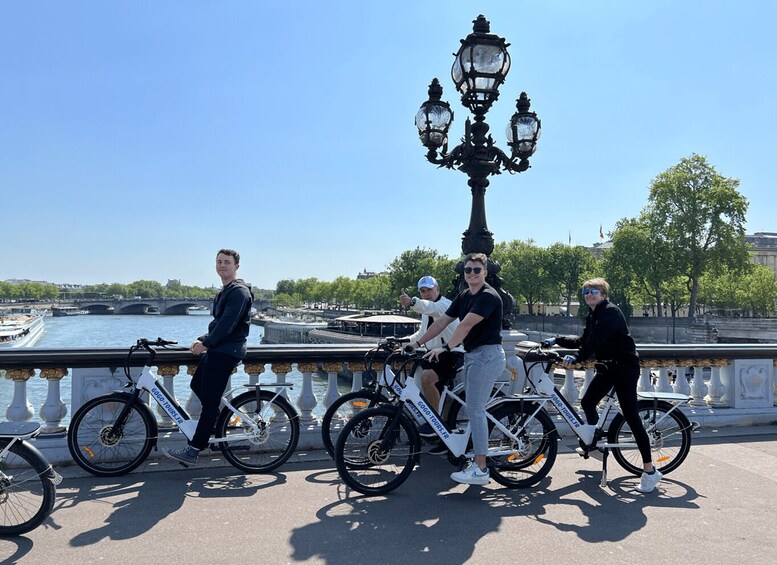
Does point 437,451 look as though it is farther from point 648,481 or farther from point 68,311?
point 68,311

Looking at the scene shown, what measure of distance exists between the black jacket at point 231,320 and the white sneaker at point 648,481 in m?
3.39

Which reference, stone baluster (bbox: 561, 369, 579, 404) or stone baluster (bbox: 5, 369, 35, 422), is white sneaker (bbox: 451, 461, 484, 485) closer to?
stone baluster (bbox: 561, 369, 579, 404)

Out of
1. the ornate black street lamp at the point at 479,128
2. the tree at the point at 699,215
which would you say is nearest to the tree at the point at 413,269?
the tree at the point at 699,215

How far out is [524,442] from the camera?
16.3ft

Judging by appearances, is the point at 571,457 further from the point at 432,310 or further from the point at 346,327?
the point at 346,327

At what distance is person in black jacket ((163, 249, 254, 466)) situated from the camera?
16.1 ft

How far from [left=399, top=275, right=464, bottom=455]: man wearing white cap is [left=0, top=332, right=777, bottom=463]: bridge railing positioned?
915 millimetres

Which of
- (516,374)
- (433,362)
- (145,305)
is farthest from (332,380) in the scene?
(145,305)

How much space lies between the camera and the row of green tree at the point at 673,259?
52.0 m

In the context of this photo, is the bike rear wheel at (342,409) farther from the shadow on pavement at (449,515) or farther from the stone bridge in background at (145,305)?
the stone bridge in background at (145,305)

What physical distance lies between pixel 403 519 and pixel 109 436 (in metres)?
2.54

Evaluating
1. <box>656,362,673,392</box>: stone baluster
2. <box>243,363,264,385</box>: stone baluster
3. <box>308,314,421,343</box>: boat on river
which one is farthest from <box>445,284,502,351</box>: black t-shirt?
<box>308,314,421,343</box>: boat on river

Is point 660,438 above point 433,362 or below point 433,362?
below

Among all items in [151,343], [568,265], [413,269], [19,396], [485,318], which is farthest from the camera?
[413,269]
